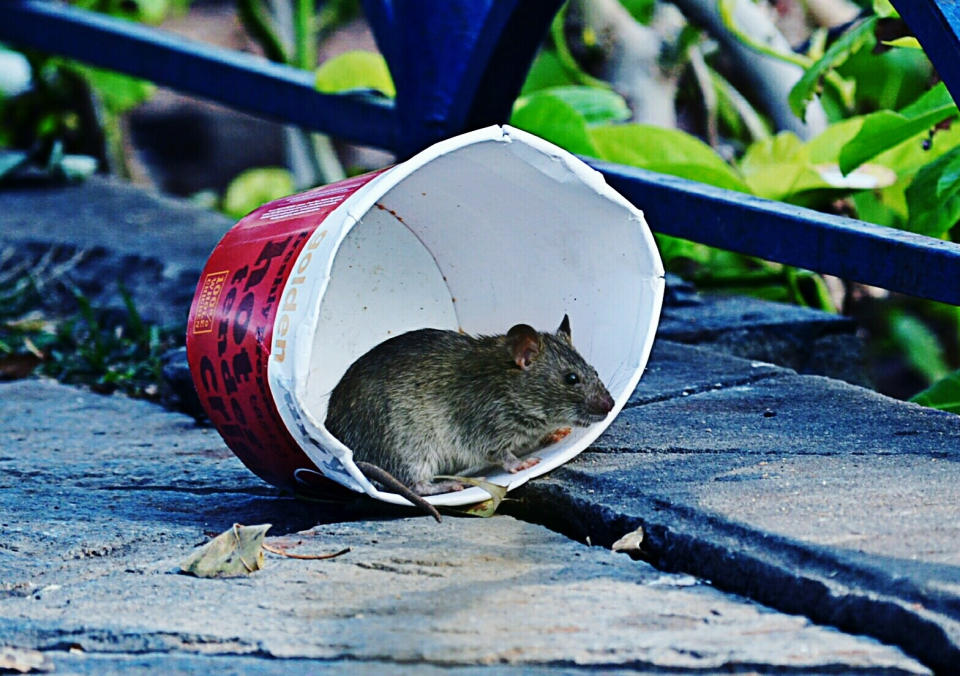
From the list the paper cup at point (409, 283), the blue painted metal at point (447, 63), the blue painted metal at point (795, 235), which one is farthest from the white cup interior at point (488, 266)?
the blue painted metal at point (447, 63)

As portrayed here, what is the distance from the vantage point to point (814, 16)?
6.22 m

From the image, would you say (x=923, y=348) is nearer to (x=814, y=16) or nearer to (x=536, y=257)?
(x=814, y=16)

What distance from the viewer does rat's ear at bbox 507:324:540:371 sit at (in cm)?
299

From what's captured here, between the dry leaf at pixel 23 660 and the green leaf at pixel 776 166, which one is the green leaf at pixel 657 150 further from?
the dry leaf at pixel 23 660

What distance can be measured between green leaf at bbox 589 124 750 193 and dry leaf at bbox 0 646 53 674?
2.45 metres

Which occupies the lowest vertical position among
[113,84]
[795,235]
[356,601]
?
[356,601]

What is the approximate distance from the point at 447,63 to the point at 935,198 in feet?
4.60

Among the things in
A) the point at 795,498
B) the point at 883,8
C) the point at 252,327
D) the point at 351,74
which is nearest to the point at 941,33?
the point at 795,498

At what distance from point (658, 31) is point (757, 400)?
9.77ft

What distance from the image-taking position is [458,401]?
2.92 meters

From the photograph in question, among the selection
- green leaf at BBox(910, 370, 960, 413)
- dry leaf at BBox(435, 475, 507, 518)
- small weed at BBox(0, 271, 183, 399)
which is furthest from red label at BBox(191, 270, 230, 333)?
green leaf at BBox(910, 370, 960, 413)

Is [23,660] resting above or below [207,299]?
below

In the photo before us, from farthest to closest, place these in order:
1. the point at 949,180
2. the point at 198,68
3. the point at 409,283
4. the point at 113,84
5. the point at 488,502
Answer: the point at 113,84, the point at 198,68, the point at 409,283, the point at 949,180, the point at 488,502

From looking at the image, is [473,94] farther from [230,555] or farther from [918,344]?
[918,344]
